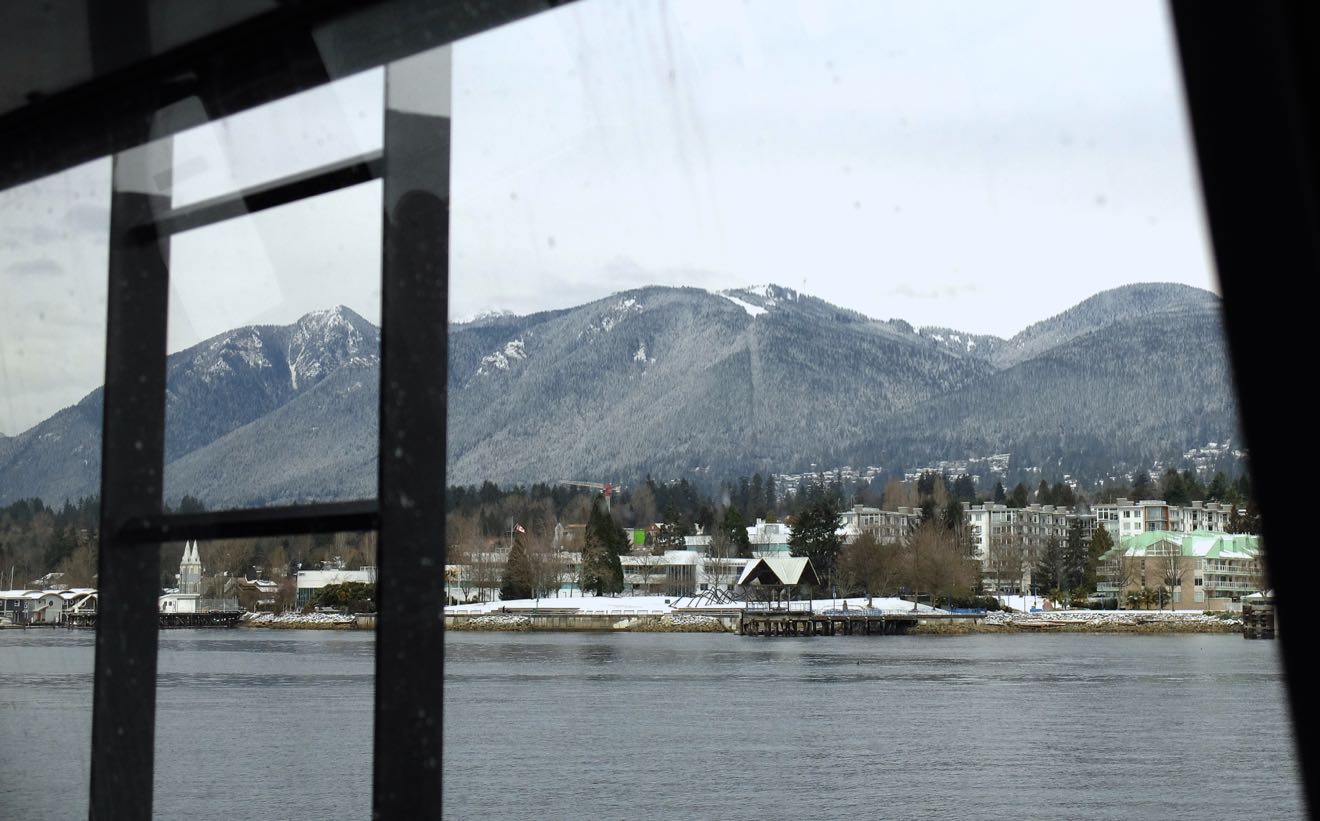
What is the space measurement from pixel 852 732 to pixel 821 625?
22.9ft

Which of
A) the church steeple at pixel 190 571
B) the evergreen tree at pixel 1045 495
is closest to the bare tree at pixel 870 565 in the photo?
the evergreen tree at pixel 1045 495

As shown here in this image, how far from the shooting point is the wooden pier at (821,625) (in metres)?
26.4

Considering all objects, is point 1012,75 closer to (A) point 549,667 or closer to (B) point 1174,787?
(B) point 1174,787

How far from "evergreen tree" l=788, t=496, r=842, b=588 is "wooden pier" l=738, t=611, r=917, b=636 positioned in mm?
21908

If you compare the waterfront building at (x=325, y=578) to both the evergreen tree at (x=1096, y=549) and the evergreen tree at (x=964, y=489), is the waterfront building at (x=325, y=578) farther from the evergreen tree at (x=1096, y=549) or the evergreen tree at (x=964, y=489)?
the evergreen tree at (x=1096, y=549)

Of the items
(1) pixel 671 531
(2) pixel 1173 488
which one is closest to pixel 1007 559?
(1) pixel 671 531

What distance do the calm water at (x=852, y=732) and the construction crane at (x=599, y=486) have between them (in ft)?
30.0

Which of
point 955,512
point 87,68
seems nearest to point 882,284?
point 955,512

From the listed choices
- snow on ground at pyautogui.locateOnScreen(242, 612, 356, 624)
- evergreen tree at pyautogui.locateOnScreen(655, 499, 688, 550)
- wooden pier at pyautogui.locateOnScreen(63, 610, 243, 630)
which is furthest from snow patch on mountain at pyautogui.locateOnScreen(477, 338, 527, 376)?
evergreen tree at pyautogui.locateOnScreen(655, 499, 688, 550)

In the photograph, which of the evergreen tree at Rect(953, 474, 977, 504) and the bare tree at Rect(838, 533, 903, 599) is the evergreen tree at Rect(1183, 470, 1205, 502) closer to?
the evergreen tree at Rect(953, 474, 977, 504)

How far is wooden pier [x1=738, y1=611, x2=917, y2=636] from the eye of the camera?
86.5 feet

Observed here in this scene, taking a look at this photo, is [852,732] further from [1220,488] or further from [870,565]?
[1220,488]

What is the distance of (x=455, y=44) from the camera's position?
81 cm

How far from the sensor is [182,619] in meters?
0.97
